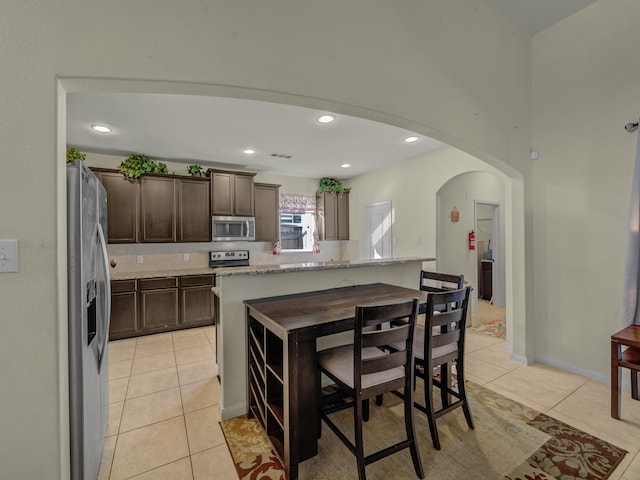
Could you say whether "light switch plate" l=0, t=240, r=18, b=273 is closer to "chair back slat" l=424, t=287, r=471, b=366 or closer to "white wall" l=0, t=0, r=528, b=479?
"white wall" l=0, t=0, r=528, b=479

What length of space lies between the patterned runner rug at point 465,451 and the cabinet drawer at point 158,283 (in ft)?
8.53

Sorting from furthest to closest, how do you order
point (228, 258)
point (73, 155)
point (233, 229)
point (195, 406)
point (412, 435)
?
point (228, 258) → point (233, 229) → point (73, 155) → point (195, 406) → point (412, 435)

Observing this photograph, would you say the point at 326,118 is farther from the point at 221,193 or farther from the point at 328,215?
the point at 328,215

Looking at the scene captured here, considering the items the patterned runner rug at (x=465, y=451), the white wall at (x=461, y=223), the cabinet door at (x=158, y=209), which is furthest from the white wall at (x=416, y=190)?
the cabinet door at (x=158, y=209)

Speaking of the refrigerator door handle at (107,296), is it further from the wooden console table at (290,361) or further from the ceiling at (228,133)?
the ceiling at (228,133)

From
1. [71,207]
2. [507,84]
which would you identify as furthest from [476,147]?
[71,207]

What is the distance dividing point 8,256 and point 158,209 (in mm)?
3530

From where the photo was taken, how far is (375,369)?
4.99ft

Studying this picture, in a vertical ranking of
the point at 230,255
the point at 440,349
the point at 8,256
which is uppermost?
the point at 8,256

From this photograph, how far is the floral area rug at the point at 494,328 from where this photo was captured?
383cm

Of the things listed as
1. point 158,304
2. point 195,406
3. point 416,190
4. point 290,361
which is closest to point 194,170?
point 158,304

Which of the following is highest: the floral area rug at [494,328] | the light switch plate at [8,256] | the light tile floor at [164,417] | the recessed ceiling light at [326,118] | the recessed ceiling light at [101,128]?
the recessed ceiling light at [326,118]

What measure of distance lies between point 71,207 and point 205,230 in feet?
11.5

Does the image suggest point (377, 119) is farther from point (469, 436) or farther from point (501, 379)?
point (501, 379)
